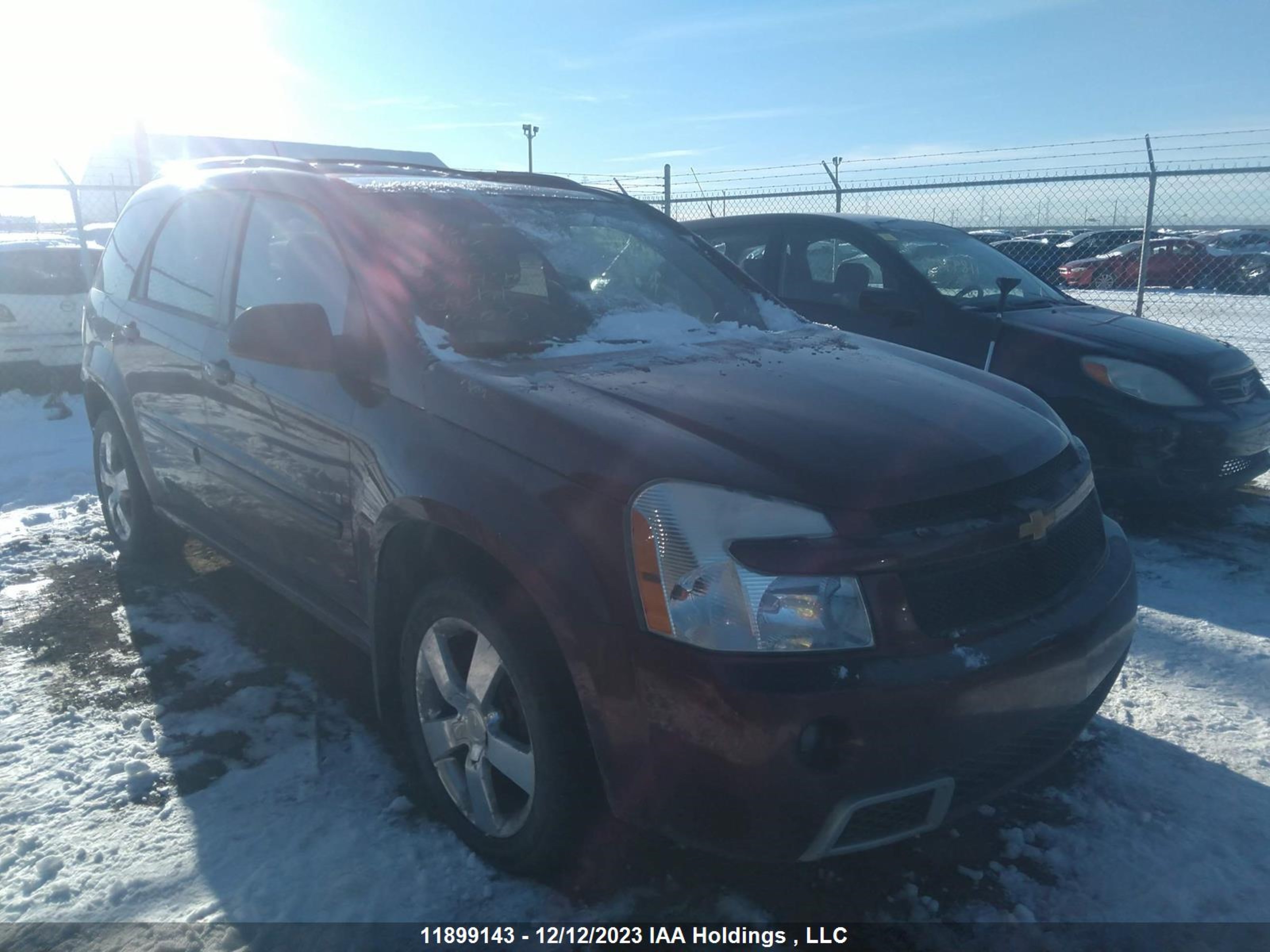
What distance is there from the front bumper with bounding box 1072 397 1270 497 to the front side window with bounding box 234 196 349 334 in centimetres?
388

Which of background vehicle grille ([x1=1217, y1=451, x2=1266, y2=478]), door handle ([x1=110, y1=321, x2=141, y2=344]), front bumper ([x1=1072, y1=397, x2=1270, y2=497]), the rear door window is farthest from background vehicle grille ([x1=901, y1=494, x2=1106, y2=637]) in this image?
door handle ([x1=110, y1=321, x2=141, y2=344])

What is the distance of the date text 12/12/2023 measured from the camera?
2.29 m

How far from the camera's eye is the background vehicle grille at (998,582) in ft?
6.86

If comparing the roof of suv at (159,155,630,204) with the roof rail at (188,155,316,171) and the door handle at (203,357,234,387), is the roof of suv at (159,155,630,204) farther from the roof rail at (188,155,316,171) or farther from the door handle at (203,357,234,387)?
the door handle at (203,357,234,387)

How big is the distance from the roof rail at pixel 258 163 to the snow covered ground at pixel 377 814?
6.16 feet

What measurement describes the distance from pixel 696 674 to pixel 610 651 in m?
0.20

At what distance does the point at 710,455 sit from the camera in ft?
7.05

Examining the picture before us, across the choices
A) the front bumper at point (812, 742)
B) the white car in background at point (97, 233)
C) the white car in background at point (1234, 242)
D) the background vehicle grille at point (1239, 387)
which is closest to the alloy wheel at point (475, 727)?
the front bumper at point (812, 742)

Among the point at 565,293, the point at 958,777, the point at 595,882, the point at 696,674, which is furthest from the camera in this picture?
the point at 565,293

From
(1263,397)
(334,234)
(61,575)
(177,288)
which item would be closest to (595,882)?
(334,234)

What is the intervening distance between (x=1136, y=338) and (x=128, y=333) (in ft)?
16.7

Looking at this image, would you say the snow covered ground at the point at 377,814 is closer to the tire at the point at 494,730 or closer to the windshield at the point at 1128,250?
the tire at the point at 494,730

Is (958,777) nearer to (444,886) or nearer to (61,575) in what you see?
(444,886)

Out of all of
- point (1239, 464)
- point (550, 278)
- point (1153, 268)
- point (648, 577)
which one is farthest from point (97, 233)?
point (1153, 268)
